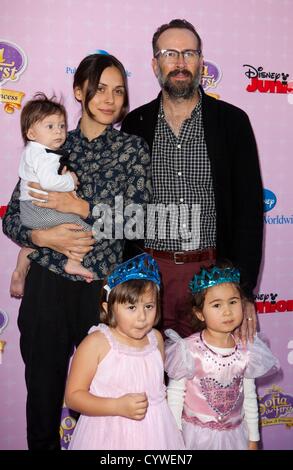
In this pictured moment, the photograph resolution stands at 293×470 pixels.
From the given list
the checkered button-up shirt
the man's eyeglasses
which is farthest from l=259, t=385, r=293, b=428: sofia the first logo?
the man's eyeglasses

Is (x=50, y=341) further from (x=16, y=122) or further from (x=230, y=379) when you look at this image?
(x=16, y=122)

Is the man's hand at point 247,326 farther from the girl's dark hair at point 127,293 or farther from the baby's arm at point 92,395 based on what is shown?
the baby's arm at point 92,395

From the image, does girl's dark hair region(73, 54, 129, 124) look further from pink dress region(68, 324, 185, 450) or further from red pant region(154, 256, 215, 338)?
pink dress region(68, 324, 185, 450)

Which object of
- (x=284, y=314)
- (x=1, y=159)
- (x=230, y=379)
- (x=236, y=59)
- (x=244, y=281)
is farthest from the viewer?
(x=284, y=314)

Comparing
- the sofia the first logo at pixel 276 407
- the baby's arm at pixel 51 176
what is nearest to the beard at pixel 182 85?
the baby's arm at pixel 51 176

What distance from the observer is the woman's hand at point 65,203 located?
240 cm

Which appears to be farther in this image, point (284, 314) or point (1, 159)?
point (284, 314)

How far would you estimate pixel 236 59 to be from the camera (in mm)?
3293

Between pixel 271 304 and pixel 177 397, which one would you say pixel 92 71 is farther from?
pixel 271 304

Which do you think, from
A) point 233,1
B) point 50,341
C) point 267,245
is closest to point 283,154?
point 267,245

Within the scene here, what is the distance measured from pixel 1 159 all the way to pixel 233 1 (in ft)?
5.60

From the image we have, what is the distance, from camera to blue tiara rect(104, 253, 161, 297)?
2219 mm

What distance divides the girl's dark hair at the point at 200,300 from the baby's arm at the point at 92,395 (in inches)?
19.3

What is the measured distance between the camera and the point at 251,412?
2.41 m
